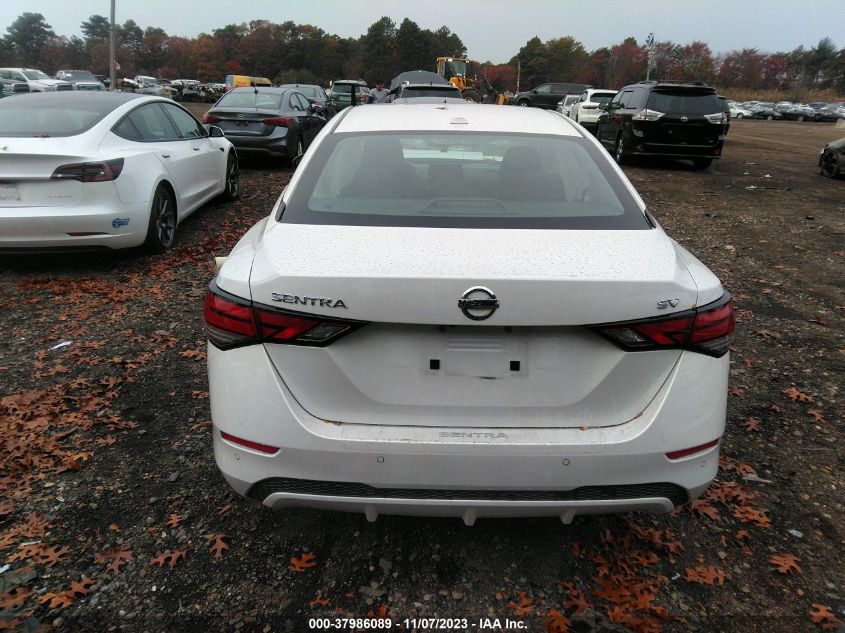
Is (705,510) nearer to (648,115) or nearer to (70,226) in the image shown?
(70,226)

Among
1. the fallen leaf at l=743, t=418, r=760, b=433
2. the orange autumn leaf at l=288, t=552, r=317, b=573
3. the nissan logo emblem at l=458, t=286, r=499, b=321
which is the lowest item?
the orange autumn leaf at l=288, t=552, r=317, b=573

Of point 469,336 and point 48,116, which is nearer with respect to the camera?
point 469,336

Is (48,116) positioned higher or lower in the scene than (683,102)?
lower

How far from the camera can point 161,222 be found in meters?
6.56

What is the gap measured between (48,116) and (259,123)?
5.82 m

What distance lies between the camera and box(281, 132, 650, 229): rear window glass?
8.12ft

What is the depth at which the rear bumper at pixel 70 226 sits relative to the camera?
17.8ft

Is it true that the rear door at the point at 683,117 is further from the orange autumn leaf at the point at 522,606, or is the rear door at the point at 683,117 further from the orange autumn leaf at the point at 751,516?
the orange autumn leaf at the point at 522,606

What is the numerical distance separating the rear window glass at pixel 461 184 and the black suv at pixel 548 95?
1273 inches

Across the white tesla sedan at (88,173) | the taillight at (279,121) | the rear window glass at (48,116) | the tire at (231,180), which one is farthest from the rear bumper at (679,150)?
the rear window glass at (48,116)

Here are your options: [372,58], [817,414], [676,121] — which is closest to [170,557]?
[817,414]

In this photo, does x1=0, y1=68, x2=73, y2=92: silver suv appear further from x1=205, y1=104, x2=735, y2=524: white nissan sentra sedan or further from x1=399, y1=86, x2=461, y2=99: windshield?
x1=205, y1=104, x2=735, y2=524: white nissan sentra sedan

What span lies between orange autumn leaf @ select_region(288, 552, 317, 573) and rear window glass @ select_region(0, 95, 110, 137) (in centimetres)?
492

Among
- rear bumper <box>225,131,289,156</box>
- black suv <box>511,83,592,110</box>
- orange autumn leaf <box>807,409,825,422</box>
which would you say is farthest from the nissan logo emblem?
black suv <box>511,83,592,110</box>
